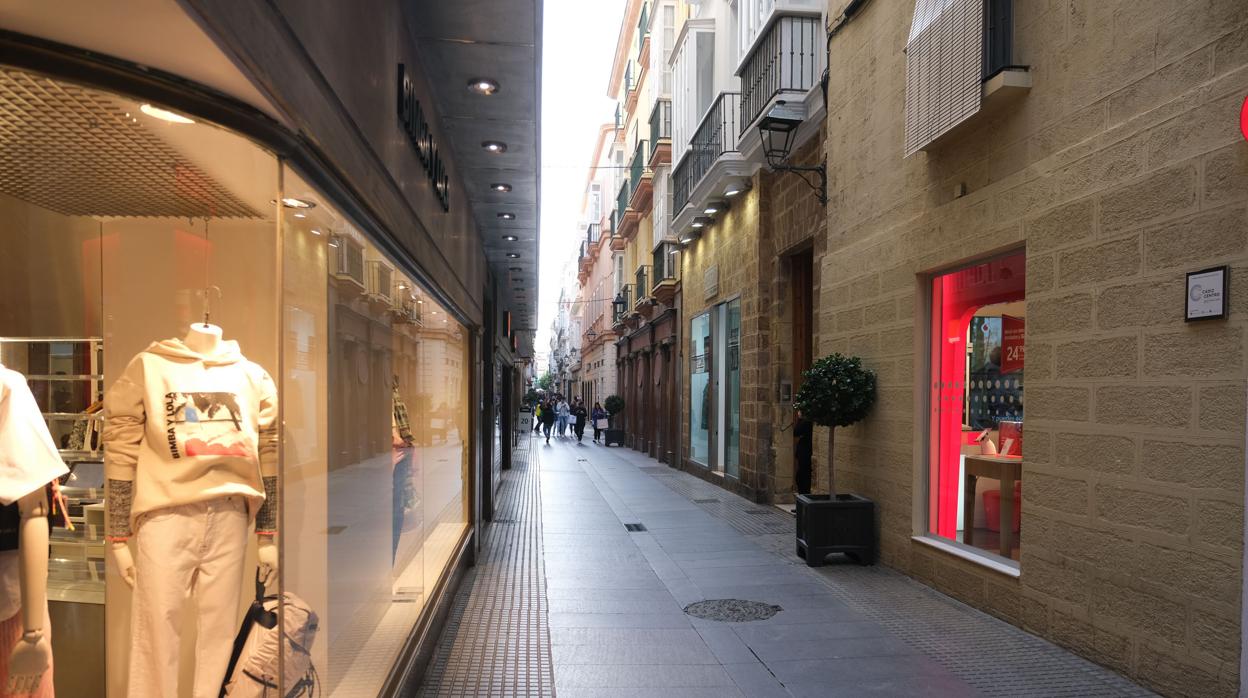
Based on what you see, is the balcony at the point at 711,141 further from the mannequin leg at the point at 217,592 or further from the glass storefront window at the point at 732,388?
the mannequin leg at the point at 217,592

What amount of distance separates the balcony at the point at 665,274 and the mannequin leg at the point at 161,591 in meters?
17.1

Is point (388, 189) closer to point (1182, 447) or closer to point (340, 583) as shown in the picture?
point (340, 583)

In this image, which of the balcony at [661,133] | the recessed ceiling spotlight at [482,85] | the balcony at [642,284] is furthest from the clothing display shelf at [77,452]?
the balcony at [642,284]

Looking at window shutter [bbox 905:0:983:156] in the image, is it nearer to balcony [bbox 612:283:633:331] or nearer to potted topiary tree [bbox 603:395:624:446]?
balcony [bbox 612:283:633:331]

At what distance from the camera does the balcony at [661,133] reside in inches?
858

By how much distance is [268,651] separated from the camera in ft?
9.15

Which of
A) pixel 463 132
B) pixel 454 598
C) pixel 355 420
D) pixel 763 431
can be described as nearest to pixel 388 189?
pixel 355 420

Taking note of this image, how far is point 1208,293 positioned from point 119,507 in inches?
198

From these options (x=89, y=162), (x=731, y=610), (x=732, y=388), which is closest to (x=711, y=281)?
(x=732, y=388)

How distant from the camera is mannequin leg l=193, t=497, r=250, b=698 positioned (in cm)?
290

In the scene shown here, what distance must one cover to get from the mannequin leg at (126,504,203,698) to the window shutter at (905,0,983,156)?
19.0 feet

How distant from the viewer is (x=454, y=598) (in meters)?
6.70

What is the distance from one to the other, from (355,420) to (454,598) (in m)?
3.34

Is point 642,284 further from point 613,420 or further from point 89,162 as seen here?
point 89,162
